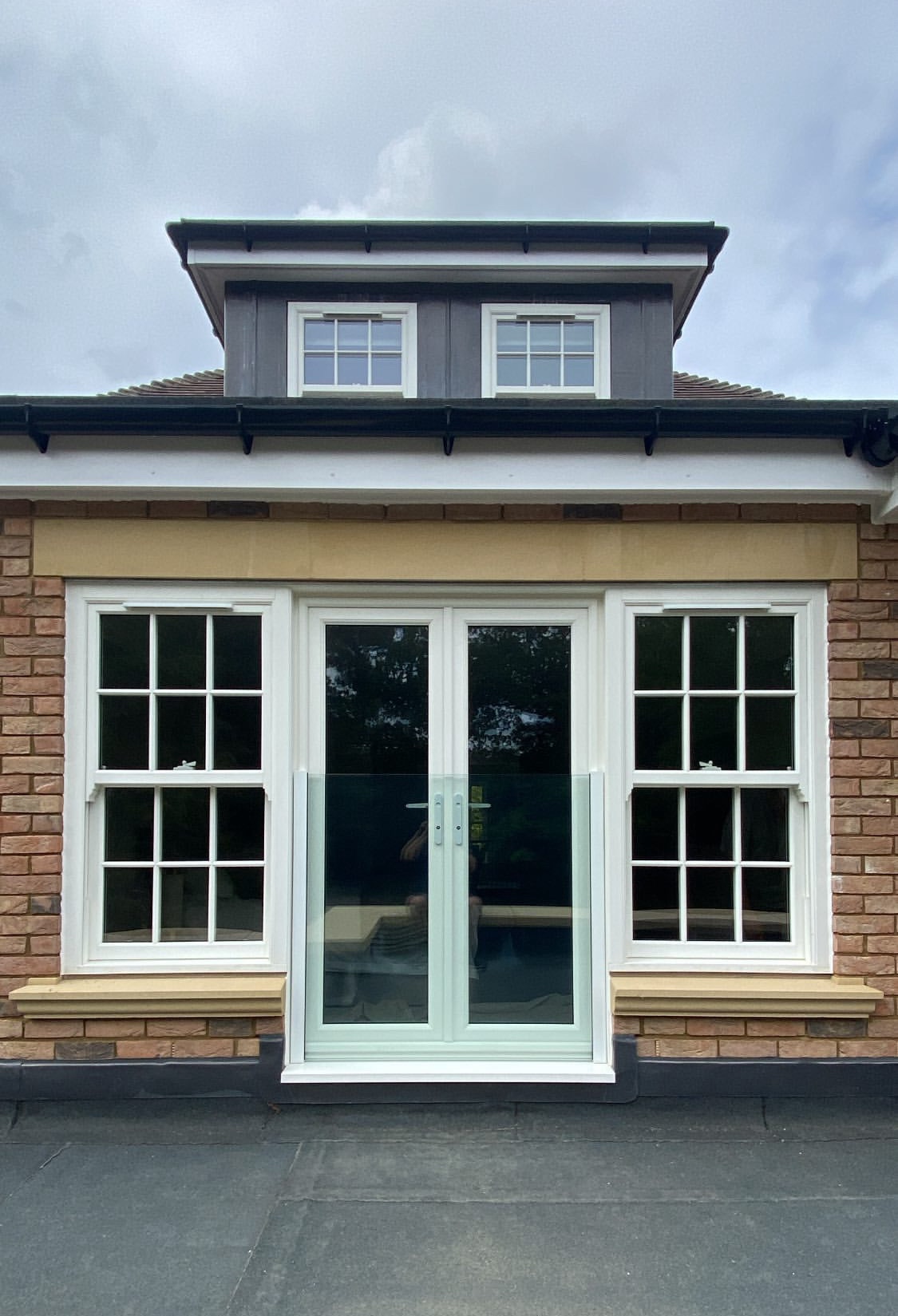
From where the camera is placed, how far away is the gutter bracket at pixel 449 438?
3432 millimetres

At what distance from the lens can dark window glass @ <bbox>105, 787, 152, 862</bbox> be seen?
148 inches

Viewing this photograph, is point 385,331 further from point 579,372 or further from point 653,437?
point 653,437

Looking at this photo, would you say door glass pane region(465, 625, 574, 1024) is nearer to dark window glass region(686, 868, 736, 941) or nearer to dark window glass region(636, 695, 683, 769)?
dark window glass region(636, 695, 683, 769)

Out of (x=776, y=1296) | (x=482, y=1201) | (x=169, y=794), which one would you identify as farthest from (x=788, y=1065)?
(x=169, y=794)

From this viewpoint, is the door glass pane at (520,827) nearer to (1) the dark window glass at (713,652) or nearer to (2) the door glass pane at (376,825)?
(2) the door glass pane at (376,825)

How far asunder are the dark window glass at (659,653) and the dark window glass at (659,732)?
0.08m

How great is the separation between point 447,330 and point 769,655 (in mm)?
4124

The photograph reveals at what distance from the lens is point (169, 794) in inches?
149

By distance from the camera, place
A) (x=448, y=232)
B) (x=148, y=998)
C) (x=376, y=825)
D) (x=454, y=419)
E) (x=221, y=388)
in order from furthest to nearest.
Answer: (x=221, y=388), (x=448, y=232), (x=376, y=825), (x=148, y=998), (x=454, y=419)

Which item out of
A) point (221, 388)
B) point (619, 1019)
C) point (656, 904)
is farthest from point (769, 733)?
point (221, 388)

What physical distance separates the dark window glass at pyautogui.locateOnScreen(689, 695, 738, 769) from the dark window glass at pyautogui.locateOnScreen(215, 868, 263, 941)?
85.4 inches

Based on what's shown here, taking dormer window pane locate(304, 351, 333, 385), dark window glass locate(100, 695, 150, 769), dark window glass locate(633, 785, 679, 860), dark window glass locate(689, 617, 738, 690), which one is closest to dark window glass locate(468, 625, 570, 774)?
dark window glass locate(633, 785, 679, 860)

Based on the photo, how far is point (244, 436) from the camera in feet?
11.6

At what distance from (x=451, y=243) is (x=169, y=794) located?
4923mm
